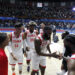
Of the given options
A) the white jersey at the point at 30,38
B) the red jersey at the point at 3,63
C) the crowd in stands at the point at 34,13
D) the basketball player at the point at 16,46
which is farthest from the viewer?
the crowd in stands at the point at 34,13

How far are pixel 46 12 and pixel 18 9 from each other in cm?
607

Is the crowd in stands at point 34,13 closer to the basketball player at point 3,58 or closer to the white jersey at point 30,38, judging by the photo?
the white jersey at point 30,38

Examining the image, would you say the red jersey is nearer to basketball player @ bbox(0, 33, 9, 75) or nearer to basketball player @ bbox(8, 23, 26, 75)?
basketball player @ bbox(0, 33, 9, 75)

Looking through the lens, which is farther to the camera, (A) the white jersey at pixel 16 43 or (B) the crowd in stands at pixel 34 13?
(B) the crowd in stands at pixel 34 13

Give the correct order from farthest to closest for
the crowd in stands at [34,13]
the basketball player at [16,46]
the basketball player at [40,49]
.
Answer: the crowd in stands at [34,13] → the basketball player at [16,46] → the basketball player at [40,49]

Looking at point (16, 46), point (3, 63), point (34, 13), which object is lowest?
point (16, 46)

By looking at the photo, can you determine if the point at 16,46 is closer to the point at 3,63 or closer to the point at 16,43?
the point at 16,43

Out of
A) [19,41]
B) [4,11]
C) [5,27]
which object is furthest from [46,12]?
[19,41]

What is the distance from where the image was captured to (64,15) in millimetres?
33250

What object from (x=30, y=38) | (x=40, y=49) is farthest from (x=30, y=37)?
(x=40, y=49)

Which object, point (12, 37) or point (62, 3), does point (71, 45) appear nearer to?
point (12, 37)

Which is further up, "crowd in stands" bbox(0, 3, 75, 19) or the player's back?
"crowd in stands" bbox(0, 3, 75, 19)

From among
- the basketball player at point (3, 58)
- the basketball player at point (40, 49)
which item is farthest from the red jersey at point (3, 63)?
the basketball player at point (40, 49)

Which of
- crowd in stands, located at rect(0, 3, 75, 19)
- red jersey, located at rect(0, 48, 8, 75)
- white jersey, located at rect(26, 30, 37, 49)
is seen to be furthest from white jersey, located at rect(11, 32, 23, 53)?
crowd in stands, located at rect(0, 3, 75, 19)
